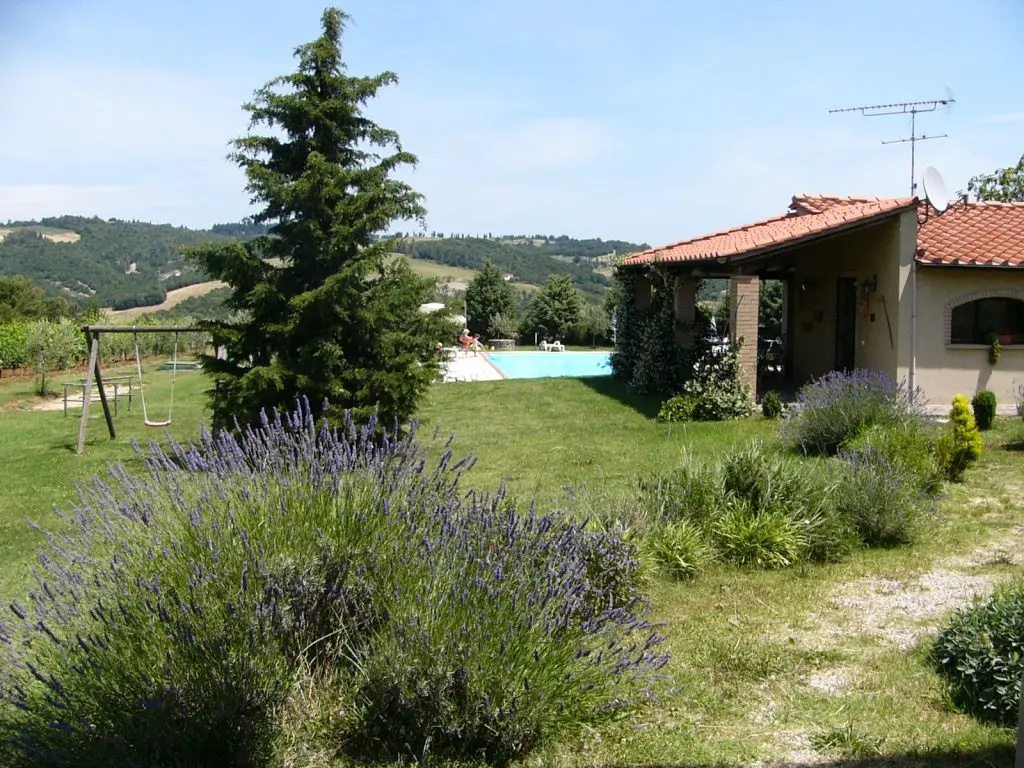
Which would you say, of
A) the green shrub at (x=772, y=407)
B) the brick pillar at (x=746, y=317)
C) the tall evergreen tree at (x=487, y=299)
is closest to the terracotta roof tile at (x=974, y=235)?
the brick pillar at (x=746, y=317)

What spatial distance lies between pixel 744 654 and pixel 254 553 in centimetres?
275

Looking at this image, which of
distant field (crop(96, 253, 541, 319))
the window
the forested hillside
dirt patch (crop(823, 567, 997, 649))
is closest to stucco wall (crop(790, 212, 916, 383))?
the window

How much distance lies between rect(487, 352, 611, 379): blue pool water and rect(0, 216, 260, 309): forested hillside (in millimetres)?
37771

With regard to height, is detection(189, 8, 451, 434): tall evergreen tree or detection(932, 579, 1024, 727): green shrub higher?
detection(189, 8, 451, 434): tall evergreen tree

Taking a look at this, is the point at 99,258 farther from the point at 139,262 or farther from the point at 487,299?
the point at 487,299

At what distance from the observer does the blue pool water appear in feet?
92.0

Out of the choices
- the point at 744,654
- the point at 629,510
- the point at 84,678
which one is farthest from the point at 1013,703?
the point at 84,678

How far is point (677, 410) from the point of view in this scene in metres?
14.1

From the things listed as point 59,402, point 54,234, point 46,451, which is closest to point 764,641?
point 46,451

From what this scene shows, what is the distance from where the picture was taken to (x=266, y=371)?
10164 millimetres

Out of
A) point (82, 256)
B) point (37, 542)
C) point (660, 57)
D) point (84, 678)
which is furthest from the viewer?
point (82, 256)

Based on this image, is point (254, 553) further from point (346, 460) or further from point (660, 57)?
point (660, 57)

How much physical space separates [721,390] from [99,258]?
82079 mm

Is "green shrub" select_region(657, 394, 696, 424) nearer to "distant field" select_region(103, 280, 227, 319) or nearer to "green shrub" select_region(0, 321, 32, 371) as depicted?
"green shrub" select_region(0, 321, 32, 371)
